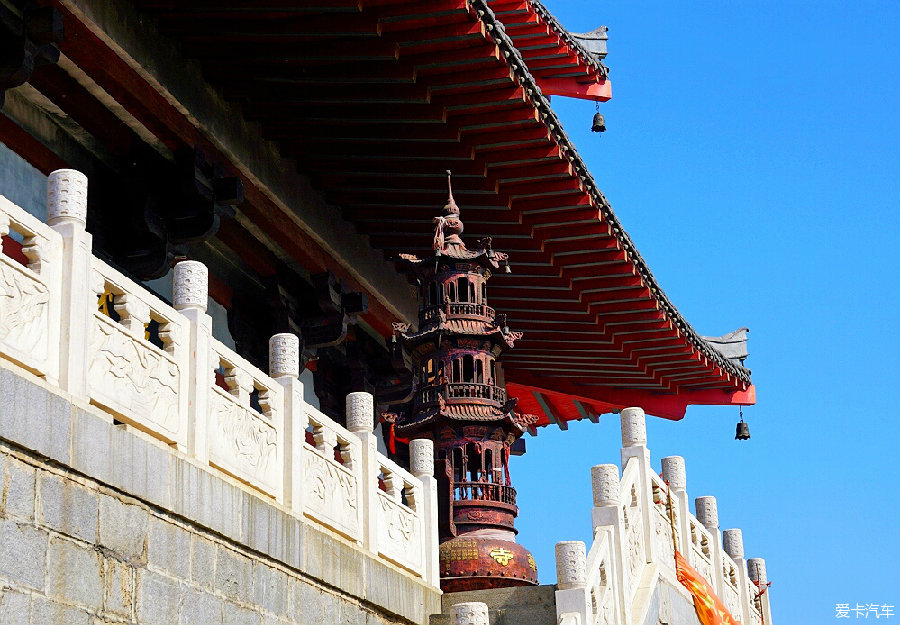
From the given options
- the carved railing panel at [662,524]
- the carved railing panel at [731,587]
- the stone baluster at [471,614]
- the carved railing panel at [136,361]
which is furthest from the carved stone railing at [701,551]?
the carved railing panel at [136,361]

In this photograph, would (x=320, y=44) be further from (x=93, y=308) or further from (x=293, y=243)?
(x=93, y=308)

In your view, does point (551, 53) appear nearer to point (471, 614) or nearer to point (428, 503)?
point (428, 503)

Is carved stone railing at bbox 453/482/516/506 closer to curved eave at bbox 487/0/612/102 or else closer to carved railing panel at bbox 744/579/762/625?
carved railing panel at bbox 744/579/762/625

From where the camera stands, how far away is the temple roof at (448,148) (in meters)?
9.82

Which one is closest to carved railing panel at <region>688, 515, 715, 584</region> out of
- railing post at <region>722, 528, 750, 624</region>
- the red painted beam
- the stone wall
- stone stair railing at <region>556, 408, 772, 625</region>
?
stone stair railing at <region>556, 408, 772, 625</region>

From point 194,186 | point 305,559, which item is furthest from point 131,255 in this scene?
point 305,559

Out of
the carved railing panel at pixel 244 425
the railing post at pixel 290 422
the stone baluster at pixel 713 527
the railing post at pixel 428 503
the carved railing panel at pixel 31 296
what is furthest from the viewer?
the stone baluster at pixel 713 527

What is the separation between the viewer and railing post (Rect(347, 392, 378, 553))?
29.8 feet

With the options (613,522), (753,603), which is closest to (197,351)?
(613,522)

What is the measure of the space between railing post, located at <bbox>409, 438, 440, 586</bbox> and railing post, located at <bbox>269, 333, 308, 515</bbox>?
1834 mm

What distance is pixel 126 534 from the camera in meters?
6.53

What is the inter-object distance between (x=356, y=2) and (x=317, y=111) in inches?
64.4

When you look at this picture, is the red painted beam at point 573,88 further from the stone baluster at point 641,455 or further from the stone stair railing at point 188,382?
the stone stair railing at point 188,382

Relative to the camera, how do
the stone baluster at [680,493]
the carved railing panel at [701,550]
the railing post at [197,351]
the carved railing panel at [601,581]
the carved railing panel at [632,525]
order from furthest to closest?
the carved railing panel at [701,550], the stone baluster at [680,493], the carved railing panel at [632,525], the carved railing panel at [601,581], the railing post at [197,351]
